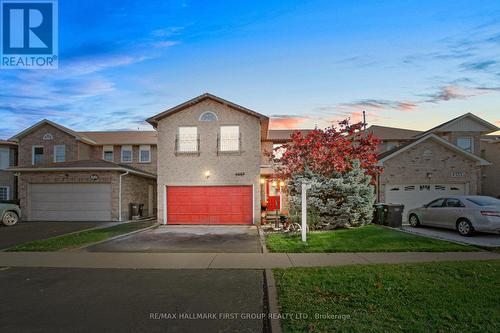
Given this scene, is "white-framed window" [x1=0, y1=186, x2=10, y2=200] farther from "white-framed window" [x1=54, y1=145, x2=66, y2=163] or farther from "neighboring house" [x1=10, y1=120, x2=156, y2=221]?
"neighboring house" [x1=10, y1=120, x2=156, y2=221]

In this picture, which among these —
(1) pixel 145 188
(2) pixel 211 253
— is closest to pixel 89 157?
(1) pixel 145 188

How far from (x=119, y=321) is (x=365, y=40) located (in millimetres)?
13812

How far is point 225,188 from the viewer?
54.4 ft

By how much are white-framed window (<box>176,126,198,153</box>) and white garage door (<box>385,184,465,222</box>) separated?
11354 millimetres

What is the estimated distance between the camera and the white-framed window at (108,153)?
26703mm

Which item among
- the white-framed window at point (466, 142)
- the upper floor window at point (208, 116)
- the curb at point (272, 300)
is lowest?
the curb at point (272, 300)

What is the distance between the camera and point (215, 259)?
27.5 ft

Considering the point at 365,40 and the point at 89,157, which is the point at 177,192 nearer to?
the point at 365,40

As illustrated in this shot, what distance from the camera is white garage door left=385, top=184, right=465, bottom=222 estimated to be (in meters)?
17.5

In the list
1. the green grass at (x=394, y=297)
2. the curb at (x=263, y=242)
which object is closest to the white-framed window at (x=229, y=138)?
the curb at (x=263, y=242)

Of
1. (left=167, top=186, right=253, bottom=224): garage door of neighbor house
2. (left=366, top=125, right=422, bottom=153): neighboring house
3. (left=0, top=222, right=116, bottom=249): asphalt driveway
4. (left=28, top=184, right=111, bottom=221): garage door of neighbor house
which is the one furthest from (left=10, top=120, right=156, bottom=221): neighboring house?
(left=366, top=125, right=422, bottom=153): neighboring house

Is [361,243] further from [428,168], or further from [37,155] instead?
[37,155]

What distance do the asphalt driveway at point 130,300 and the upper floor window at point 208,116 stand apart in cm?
1080

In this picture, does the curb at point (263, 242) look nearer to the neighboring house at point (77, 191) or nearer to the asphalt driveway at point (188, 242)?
the asphalt driveway at point (188, 242)
